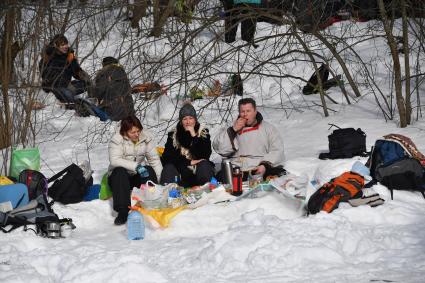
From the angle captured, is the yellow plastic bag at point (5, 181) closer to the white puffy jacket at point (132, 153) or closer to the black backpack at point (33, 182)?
the black backpack at point (33, 182)

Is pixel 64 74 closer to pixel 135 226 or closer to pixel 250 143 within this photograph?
pixel 250 143

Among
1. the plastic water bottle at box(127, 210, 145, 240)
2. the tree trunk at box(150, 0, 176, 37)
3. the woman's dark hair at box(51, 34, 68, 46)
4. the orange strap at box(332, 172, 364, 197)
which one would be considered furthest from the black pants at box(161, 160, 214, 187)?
the woman's dark hair at box(51, 34, 68, 46)

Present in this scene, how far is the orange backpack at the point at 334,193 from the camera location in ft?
22.2

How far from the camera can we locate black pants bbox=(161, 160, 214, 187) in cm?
793

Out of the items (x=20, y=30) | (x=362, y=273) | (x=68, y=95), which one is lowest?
(x=362, y=273)

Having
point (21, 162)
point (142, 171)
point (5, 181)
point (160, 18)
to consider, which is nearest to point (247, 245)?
point (142, 171)

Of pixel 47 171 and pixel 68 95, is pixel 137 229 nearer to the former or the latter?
pixel 47 171

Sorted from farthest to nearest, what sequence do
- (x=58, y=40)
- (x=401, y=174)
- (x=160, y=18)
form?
(x=58, y=40), (x=160, y=18), (x=401, y=174)

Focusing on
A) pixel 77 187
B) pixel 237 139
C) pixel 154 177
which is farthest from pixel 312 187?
pixel 77 187

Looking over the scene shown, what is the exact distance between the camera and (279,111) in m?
12.1

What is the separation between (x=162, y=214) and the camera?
6.99m

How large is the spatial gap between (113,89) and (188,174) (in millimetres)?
3171

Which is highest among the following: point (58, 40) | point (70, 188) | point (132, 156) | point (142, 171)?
point (58, 40)

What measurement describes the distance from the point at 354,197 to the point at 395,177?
1.95ft
